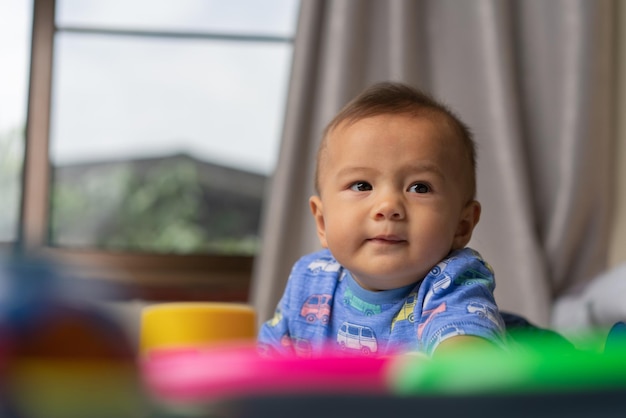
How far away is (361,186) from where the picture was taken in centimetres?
94

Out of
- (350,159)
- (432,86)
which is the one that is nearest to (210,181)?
(432,86)

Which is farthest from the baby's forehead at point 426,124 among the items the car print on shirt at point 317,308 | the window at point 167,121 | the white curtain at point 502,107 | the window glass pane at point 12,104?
the window glass pane at point 12,104

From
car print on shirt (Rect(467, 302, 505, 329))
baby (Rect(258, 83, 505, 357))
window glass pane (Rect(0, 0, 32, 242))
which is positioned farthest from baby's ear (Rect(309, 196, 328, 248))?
window glass pane (Rect(0, 0, 32, 242))

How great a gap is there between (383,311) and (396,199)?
0.45 ft

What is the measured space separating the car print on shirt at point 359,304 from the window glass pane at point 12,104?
5.32ft

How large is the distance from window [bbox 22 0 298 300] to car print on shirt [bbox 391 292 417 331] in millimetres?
1599

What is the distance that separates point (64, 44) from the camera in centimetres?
244

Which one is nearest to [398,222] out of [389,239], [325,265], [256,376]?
[389,239]

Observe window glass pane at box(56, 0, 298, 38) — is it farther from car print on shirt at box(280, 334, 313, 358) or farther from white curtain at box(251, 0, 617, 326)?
car print on shirt at box(280, 334, 313, 358)

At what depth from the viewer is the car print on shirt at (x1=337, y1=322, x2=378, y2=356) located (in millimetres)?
934

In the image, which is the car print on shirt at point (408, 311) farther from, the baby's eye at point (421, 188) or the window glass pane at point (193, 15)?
the window glass pane at point (193, 15)

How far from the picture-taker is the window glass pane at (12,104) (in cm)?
238

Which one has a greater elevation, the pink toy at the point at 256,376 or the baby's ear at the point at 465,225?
the baby's ear at the point at 465,225

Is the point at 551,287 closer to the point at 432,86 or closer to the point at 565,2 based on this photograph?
the point at 432,86
